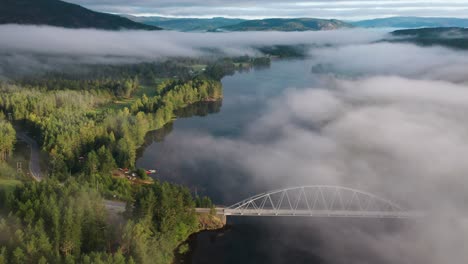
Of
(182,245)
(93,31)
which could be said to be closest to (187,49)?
(93,31)

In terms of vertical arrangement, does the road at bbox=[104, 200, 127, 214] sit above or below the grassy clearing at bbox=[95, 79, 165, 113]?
below

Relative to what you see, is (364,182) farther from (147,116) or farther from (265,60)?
(265,60)

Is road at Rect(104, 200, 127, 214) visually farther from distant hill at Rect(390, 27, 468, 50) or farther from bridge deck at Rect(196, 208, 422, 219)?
distant hill at Rect(390, 27, 468, 50)

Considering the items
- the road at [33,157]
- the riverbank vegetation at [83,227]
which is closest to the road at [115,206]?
the riverbank vegetation at [83,227]

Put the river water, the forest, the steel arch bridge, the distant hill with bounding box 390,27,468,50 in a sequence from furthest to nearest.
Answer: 1. the distant hill with bounding box 390,27,468,50
2. the steel arch bridge
3. the river water
4. the forest

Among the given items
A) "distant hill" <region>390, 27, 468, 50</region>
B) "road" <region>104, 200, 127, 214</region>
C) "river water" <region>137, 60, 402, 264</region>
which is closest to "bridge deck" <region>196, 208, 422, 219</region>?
"river water" <region>137, 60, 402, 264</region>

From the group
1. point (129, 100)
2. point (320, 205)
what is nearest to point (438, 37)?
point (129, 100)
